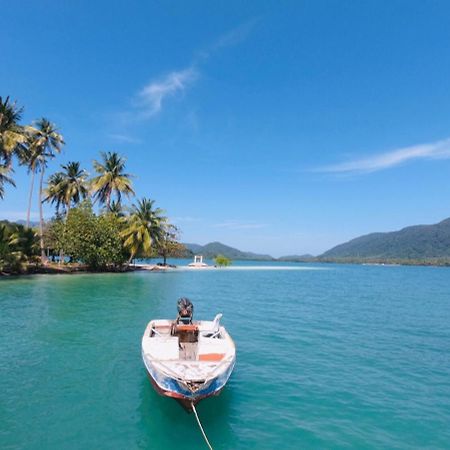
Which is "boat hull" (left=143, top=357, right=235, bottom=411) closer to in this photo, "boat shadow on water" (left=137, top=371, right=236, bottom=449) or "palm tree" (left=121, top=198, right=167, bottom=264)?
"boat shadow on water" (left=137, top=371, right=236, bottom=449)

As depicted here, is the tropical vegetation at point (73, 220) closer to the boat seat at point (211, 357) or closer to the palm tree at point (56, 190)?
the palm tree at point (56, 190)

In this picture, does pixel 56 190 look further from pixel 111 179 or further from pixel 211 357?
pixel 211 357

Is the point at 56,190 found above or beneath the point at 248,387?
above

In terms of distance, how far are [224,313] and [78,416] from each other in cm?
1502

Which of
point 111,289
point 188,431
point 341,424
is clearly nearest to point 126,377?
point 188,431

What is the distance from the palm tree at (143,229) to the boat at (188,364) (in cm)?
4570

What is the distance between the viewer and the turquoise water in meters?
7.27

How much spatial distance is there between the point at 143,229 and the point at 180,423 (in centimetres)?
5030

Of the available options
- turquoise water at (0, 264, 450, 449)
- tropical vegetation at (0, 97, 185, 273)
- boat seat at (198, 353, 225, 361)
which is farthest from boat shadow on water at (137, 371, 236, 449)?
tropical vegetation at (0, 97, 185, 273)

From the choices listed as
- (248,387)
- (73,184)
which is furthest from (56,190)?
(248,387)

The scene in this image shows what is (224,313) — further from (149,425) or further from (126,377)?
(149,425)

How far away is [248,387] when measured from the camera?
9.95 metres

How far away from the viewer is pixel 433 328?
768 inches

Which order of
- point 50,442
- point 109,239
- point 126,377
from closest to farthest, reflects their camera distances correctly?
point 50,442 < point 126,377 < point 109,239
